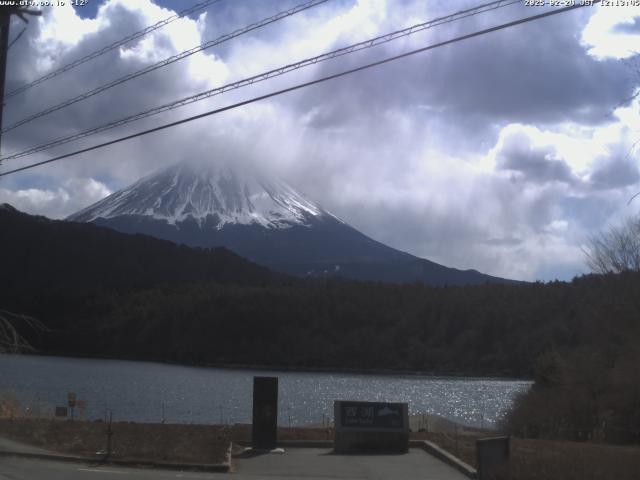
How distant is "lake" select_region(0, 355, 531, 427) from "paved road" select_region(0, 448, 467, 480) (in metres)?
15.8

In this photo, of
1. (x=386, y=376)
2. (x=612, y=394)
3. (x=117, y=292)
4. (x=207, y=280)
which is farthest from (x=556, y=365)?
(x=207, y=280)

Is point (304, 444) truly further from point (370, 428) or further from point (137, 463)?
point (137, 463)

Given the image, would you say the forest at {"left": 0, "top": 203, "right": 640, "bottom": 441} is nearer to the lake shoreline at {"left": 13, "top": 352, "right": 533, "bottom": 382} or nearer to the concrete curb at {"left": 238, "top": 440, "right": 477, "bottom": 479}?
the lake shoreline at {"left": 13, "top": 352, "right": 533, "bottom": 382}

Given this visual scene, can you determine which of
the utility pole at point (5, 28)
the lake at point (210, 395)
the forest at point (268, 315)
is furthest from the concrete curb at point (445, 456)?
the forest at point (268, 315)

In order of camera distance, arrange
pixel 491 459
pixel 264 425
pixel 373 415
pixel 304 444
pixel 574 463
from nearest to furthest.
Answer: pixel 491 459 < pixel 574 463 < pixel 264 425 < pixel 373 415 < pixel 304 444

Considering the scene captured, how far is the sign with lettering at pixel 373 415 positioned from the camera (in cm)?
2139

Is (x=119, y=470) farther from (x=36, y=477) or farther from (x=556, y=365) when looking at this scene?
(x=556, y=365)

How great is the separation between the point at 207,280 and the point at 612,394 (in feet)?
511

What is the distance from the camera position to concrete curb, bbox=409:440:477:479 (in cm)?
1761

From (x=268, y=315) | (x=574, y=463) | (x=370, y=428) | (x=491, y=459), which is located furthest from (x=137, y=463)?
(x=268, y=315)

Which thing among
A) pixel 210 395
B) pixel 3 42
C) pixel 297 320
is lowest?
pixel 210 395

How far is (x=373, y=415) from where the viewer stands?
21.5 meters

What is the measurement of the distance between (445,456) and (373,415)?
2.38 metres

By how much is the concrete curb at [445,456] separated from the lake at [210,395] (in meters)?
15.8
